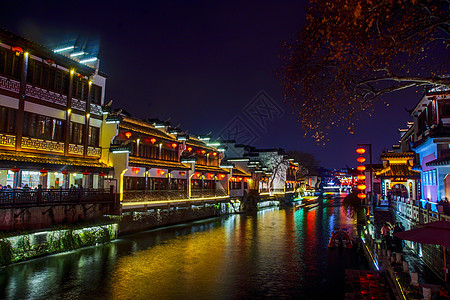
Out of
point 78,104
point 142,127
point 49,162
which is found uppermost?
point 78,104

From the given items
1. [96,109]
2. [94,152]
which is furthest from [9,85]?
[94,152]

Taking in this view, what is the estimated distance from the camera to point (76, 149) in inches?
980

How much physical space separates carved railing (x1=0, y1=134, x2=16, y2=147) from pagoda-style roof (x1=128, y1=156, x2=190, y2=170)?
32.1 ft

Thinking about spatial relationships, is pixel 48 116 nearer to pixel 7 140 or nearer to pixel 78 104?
pixel 78 104

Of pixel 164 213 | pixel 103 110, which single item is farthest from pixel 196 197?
pixel 103 110

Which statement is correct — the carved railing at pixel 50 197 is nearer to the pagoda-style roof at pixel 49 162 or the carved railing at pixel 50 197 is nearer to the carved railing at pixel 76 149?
Result: the pagoda-style roof at pixel 49 162

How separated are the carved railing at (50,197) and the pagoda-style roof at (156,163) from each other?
5.18 metres

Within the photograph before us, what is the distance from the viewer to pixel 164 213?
32.4 m

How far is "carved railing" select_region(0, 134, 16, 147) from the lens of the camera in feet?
64.1

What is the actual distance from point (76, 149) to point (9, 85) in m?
6.33

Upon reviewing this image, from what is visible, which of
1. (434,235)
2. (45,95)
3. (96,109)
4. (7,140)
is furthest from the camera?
(96,109)

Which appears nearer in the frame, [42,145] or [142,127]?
[42,145]

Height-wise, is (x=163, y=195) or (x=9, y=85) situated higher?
(x=9, y=85)

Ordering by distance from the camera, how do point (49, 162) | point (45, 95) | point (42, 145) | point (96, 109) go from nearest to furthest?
point (49, 162) → point (42, 145) → point (45, 95) → point (96, 109)
